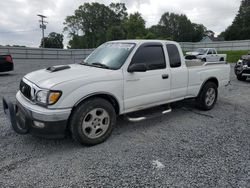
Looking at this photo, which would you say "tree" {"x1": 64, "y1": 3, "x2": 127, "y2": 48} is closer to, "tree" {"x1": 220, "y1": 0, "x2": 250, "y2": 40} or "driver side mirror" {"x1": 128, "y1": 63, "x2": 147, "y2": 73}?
"tree" {"x1": 220, "y1": 0, "x2": 250, "y2": 40}

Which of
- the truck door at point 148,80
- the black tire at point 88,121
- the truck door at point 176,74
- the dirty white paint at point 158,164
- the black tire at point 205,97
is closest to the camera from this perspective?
the dirty white paint at point 158,164

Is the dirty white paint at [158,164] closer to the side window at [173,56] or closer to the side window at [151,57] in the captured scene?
the side window at [151,57]

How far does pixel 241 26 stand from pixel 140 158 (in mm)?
71487

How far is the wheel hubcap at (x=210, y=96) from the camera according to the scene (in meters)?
5.35

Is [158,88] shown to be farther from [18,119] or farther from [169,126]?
[18,119]

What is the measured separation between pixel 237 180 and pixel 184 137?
131cm

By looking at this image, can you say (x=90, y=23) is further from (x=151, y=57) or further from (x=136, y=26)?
Result: (x=151, y=57)

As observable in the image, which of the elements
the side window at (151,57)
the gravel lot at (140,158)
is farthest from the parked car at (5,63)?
the side window at (151,57)

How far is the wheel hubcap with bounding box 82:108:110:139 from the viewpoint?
11.0ft

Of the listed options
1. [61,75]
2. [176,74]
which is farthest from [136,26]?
[61,75]

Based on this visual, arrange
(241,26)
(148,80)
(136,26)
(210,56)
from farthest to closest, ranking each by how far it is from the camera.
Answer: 1. (241,26)
2. (136,26)
3. (210,56)
4. (148,80)

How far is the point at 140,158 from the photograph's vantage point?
311 cm

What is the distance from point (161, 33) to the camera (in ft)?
283

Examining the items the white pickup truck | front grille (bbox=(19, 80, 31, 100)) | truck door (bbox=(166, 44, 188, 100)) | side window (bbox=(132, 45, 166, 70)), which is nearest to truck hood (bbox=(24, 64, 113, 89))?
the white pickup truck
